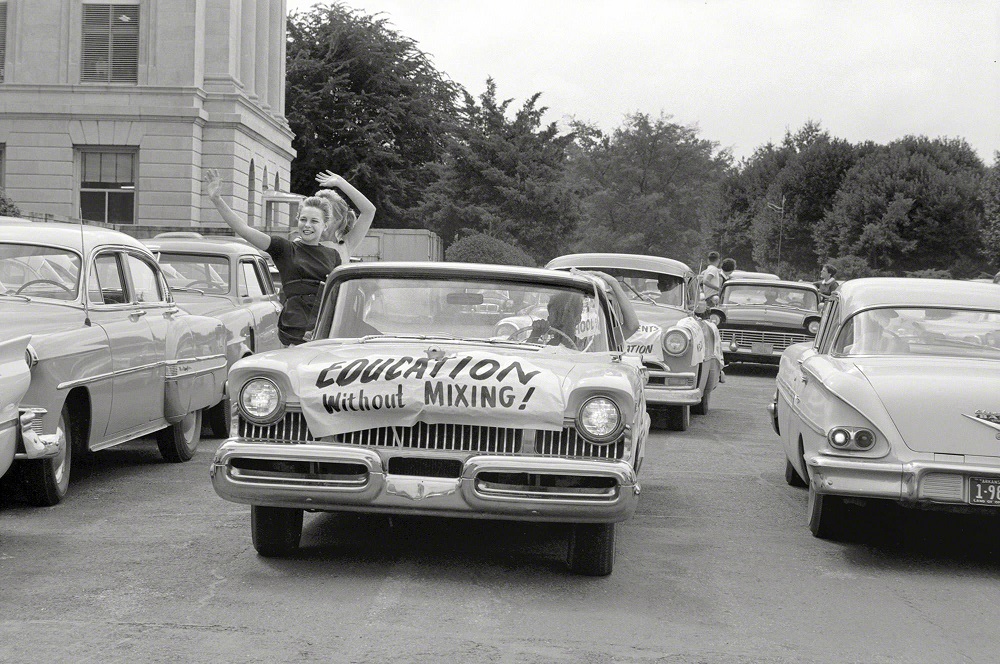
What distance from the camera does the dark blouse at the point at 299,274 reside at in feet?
28.1

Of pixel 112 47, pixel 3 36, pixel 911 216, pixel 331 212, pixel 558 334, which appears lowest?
pixel 558 334

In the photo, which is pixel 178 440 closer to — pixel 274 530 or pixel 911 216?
pixel 274 530

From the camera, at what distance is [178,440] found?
9.91m

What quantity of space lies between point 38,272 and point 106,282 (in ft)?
1.71

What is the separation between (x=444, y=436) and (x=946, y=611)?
2349 millimetres

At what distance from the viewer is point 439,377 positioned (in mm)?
5918

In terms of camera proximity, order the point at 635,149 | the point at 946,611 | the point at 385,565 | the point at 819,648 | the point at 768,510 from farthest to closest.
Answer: the point at 635,149 < the point at 768,510 < the point at 385,565 < the point at 946,611 < the point at 819,648

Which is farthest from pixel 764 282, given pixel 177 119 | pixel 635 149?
pixel 635 149

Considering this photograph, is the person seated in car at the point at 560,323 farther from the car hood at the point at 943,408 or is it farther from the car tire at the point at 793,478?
the car tire at the point at 793,478

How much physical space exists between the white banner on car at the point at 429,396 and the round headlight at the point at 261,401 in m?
0.13

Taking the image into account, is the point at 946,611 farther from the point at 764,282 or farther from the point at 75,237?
the point at 764,282

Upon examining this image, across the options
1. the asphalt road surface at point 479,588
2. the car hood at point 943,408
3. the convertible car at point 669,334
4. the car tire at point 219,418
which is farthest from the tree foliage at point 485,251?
the car hood at point 943,408

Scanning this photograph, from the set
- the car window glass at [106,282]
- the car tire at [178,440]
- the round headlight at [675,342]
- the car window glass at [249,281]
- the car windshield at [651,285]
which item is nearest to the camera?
the car window glass at [106,282]

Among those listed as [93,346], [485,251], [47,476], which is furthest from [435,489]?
[485,251]
